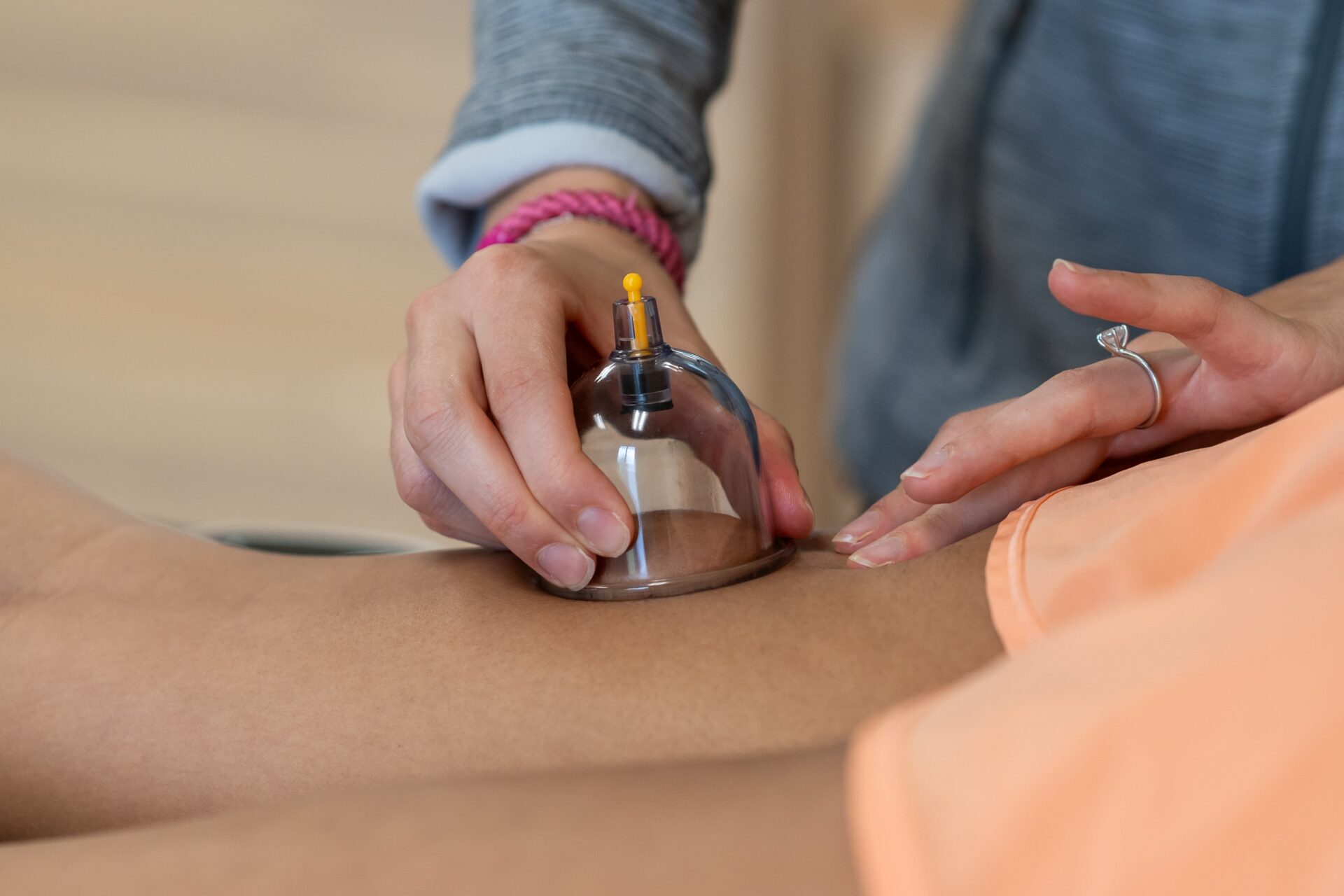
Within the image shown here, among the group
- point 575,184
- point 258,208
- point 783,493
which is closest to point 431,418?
point 783,493

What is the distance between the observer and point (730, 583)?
578 millimetres

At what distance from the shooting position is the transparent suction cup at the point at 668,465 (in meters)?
0.57

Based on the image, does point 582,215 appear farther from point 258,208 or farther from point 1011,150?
point 258,208

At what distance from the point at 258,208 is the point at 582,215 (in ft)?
5.05

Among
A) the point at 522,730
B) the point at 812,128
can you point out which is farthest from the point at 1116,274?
the point at 812,128

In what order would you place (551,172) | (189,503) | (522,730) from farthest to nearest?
(189,503)
(551,172)
(522,730)

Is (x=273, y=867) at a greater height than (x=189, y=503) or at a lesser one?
greater

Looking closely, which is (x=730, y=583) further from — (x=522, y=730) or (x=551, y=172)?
(x=551, y=172)

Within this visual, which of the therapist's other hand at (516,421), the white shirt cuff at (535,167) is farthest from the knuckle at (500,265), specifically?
the white shirt cuff at (535,167)

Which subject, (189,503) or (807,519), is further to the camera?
(189,503)

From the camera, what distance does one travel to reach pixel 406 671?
21.1 inches

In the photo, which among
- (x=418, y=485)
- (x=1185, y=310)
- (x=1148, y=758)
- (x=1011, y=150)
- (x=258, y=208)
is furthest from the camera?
(x=258, y=208)

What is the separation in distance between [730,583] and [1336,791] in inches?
12.7

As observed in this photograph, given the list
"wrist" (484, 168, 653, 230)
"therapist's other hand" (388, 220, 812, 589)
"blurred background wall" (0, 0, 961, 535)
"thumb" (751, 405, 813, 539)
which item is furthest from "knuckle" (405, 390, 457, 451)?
"blurred background wall" (0, 0, 961, 535)
